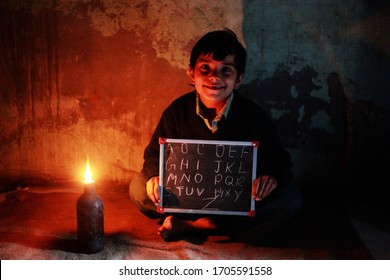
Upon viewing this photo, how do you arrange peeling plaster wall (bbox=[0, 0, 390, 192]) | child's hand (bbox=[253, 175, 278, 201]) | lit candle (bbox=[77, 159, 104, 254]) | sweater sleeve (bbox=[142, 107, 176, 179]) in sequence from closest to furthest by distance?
lit candle (bbox=[77, 159, 104, 254]) < child's hand (bbox=[253, 175, 278, 201]) < sweater sleeve (bbox=[142, 107, 176, 179]) < peeling plaster wall (bbox=[0, 0, 390, 192])

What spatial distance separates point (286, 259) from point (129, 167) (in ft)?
5.91

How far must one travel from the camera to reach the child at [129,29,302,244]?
2871 mm

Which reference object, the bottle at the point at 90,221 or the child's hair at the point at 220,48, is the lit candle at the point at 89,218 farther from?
→ the child's hair at the point at 220,48

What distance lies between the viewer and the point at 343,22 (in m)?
3.53

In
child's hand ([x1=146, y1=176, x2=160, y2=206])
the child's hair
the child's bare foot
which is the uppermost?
A: the child's hair

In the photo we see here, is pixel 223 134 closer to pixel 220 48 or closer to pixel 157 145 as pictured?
pixel 157 145

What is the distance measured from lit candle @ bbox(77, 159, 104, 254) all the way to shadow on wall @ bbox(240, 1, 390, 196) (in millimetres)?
1668

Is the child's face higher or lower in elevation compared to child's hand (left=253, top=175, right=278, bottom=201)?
higher

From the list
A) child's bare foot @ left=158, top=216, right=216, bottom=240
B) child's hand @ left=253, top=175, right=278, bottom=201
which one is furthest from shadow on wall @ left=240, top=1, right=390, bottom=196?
child's bare foot @ left=158, top=216, right=216, bottom=240

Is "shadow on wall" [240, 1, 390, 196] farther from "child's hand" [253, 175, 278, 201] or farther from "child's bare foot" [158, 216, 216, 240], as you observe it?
"child's bare foot" [158, 216, 216, 240]

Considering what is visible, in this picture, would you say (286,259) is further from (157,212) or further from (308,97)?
(308,97)

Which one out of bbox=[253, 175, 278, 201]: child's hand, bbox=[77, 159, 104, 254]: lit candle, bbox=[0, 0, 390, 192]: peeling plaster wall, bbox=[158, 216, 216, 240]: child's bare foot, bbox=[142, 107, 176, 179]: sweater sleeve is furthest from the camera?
bbox=[0, 0, 390, 192]: peeling plaster wall

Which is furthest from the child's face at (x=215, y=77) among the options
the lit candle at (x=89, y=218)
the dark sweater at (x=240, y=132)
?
the lit candle at (x=89, y=218)

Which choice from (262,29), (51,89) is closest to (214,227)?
(262,29)
